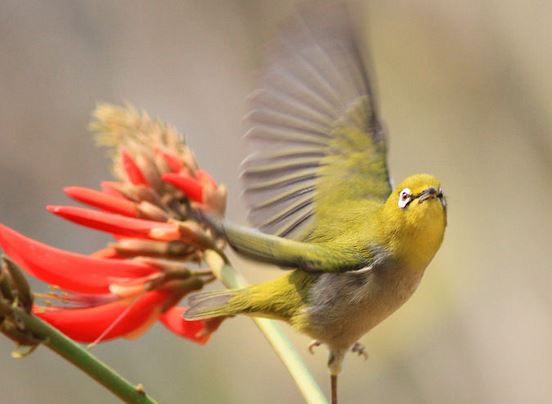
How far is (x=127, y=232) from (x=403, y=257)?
0.43 m

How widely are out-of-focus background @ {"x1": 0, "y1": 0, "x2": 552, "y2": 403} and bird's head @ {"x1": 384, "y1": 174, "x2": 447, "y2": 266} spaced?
1.82 metres

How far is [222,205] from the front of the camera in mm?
1613

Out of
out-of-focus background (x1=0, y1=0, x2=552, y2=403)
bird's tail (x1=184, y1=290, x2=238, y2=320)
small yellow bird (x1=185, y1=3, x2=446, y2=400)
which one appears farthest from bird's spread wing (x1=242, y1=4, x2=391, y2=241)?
out-of-focus background (x1=0, y1=0, x2=552, y2=403)

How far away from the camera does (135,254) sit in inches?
61.0

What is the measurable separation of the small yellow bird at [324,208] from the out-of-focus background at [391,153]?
1.64 meters

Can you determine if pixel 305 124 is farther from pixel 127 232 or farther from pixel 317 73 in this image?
pixel 127 232

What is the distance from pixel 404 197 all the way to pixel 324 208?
250 millimetres

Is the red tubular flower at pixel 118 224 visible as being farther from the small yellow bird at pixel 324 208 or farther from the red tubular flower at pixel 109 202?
the small yellow bird at pixel 324 208

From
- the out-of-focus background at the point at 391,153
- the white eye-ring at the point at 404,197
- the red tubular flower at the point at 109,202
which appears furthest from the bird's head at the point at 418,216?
the out-of-focus background at the point at 391,153

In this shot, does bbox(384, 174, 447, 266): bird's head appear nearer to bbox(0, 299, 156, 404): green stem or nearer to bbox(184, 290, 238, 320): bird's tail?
bbox(184, 290, 238, 320): bird's tail

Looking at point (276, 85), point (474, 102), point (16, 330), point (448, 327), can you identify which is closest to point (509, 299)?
point (448, 327)

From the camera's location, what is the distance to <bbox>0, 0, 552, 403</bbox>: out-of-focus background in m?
3.28

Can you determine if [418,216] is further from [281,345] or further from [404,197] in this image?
[281,345]

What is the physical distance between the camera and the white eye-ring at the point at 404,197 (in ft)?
4.70
